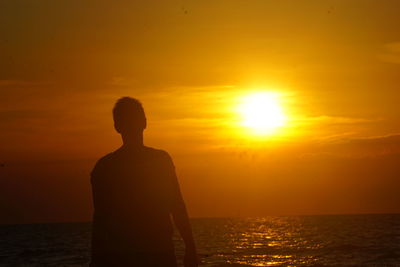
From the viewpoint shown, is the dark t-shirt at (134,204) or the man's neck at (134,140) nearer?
the dark t-shirt at (134,204)

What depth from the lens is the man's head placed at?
151 inches

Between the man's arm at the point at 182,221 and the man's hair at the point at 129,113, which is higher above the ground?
the man's hair at the point at 129,113

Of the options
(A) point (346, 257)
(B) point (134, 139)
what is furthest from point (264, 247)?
(B) point (134, 139)

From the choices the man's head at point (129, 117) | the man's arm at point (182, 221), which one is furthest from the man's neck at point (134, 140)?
the man's arm at point (182, 221)

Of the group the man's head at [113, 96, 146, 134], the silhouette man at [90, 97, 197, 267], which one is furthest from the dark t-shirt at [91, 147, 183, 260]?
the man's head at [113, 96, 146, 134]

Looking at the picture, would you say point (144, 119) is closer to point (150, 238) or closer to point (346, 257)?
point (150, 238)

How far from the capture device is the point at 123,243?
3.74 metres

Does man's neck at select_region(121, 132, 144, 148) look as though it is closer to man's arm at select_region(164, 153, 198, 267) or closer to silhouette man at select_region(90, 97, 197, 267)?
silhouette man at select_region(90, 97, 197, 267)

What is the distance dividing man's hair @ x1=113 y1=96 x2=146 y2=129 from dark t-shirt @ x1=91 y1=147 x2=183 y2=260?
18 centimetres

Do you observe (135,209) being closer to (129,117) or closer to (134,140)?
(134,140)

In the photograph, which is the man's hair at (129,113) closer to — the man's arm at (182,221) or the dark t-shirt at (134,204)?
the dark t-shirt at (134,204)

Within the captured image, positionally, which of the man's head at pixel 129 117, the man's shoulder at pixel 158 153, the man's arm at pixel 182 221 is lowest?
the man's arm at pixel 182 221

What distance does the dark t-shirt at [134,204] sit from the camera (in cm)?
374

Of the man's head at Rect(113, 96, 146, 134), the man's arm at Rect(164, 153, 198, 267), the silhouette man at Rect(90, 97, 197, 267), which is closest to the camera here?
the man's arm at Rect(164, 153, 198, 267)
